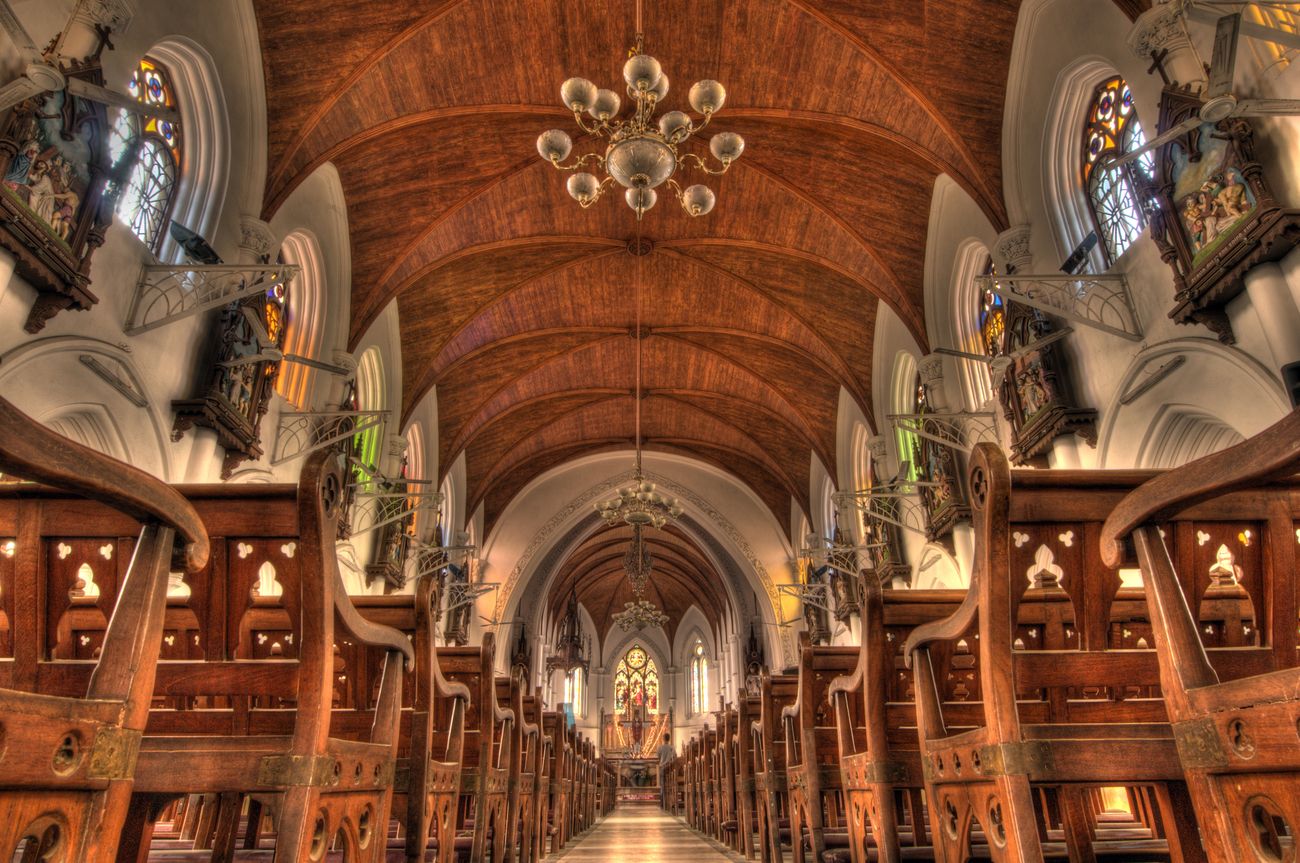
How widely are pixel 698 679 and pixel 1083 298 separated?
2823 centimetres

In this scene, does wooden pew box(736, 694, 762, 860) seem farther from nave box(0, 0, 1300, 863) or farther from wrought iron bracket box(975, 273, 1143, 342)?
wrought iron bracket box(975, 273, 1143, 342)

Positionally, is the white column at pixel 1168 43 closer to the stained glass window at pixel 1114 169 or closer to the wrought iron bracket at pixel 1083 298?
the stained glass window at pixel 1114 169

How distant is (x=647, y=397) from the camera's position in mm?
18531

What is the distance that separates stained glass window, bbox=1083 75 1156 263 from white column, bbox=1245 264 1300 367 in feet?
5.94

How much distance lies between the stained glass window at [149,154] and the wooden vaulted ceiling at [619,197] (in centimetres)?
115

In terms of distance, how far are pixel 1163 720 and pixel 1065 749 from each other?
495mm

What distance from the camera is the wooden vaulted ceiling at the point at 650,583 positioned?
2641cm

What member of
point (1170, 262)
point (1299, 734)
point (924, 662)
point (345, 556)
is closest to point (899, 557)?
point (1170, 262)

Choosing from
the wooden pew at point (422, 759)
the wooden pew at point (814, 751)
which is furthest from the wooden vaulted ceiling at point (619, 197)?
the wooden pew at point (422, 759)

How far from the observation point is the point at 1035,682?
7.14ft

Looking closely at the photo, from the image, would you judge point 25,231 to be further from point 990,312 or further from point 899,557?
point 899,557

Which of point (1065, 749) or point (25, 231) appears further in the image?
point (25, 231)

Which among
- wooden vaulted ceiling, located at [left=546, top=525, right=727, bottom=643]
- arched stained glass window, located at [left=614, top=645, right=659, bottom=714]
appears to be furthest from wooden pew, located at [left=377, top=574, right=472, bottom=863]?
arched stained glass window, located at [left=614, top=645, right=659, bottom=714]

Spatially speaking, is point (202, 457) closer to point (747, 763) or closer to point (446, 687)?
point (446, 687)
